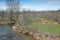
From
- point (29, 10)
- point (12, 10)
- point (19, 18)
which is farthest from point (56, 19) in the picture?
point (12, 10)

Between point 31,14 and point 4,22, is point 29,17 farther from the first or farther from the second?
point 4,22

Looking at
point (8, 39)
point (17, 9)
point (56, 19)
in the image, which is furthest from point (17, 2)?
point (8, 39)

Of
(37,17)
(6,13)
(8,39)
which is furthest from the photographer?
(6,13)

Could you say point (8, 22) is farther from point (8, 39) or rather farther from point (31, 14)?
point (8, 39)

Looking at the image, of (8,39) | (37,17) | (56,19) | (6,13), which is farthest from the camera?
(6,13)

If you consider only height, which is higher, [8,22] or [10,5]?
[10,5]

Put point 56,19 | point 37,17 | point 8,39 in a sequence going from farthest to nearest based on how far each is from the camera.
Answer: point 37,17 < point 56,19 < point 8,39

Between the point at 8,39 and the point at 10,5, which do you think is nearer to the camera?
the point at 8,39

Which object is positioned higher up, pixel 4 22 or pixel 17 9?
pixel 17 9

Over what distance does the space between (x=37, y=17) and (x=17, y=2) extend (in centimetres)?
354

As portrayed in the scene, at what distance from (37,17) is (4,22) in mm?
4400

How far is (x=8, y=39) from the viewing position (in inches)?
424

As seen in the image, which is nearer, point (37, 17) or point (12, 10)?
point (37, 17)

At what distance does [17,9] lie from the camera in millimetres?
20562
